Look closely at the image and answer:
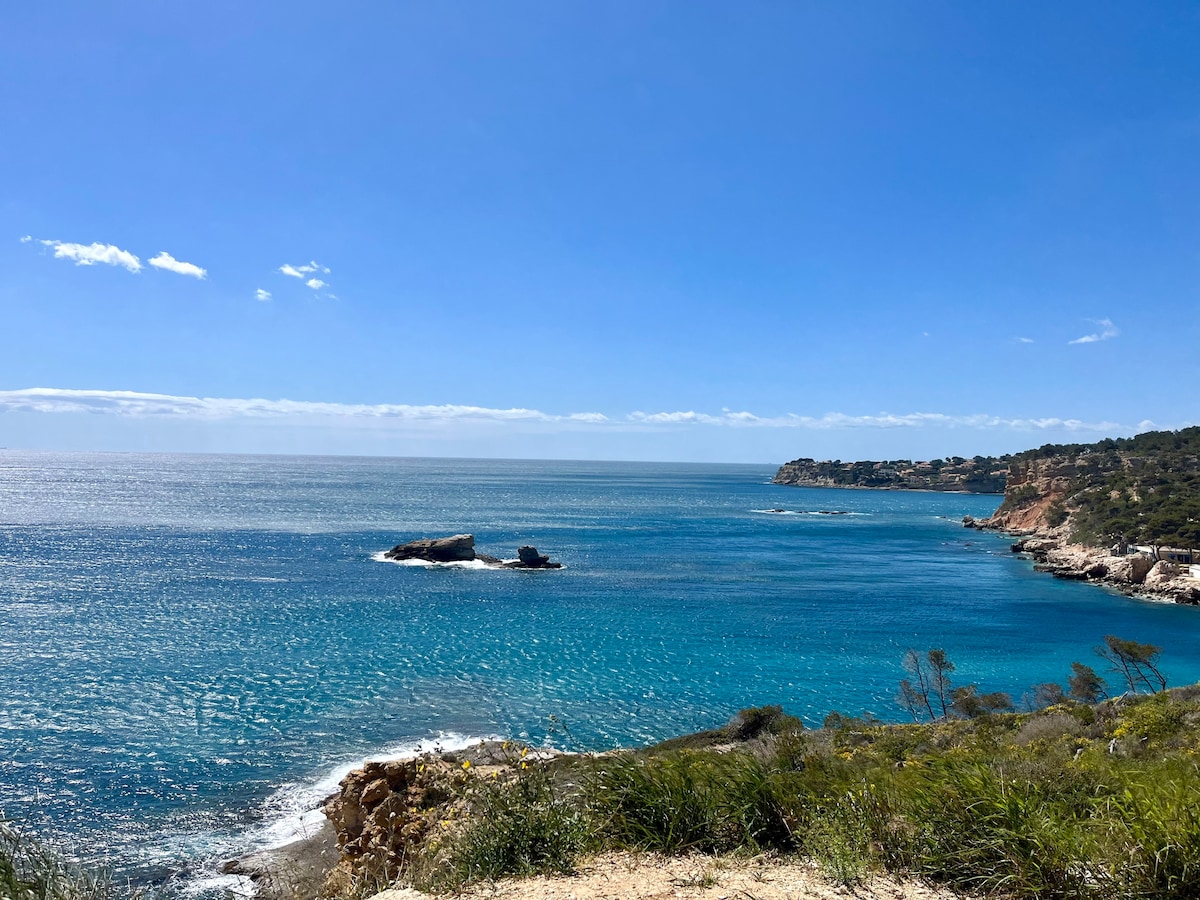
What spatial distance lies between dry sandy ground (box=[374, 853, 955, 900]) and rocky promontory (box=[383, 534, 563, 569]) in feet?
203

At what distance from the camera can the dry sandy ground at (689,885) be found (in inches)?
244

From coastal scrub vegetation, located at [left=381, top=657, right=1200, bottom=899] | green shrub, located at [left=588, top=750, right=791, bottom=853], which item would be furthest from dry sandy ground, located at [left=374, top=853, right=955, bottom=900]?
green shrub, located at [left=588, top=750, right=791, bottom=853]

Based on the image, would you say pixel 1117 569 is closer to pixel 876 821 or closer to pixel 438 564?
pixel 438 564

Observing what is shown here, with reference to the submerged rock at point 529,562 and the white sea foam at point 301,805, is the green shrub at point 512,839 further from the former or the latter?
the submerged rock at point 529,562

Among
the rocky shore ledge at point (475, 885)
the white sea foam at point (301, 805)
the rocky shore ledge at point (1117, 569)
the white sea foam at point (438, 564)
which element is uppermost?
the rocky shore ledge at point (475, 885)

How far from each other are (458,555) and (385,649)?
32.2 meters

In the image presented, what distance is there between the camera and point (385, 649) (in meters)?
38.7

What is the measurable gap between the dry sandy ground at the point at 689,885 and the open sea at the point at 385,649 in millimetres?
5445

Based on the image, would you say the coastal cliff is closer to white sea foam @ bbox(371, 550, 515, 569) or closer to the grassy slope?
white sea foam @ bbox(371, 550, 515, 569)

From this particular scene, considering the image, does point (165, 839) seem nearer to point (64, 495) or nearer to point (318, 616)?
point (318, 616)

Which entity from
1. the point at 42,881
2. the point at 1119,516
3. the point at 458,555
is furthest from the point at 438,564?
the point at 1119,516

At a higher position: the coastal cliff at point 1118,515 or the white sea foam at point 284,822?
the coastal cliff at point 1118,515

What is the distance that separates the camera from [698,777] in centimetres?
833

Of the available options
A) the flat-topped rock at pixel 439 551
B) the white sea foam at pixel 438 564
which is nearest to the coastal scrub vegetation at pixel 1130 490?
the white sea foam at pixel 438 564
